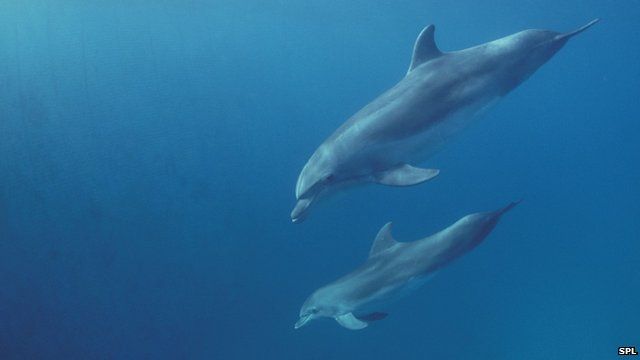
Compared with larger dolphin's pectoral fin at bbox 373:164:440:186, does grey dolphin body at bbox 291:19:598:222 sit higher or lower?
higher

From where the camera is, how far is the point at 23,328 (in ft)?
43.2

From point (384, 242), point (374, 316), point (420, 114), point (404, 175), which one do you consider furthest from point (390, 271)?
point (420, 114)

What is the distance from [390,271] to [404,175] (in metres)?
1.97

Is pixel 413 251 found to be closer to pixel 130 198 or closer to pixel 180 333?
pixel 180 333

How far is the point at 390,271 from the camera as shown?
8.02 m

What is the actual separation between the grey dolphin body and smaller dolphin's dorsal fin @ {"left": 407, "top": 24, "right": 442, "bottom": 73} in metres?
0.01

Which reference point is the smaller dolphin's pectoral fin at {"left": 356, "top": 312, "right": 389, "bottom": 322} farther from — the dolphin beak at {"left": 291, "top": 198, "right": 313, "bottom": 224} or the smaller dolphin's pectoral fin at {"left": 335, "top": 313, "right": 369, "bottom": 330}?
the dolphin beak at {"left": 291, "top": 198, "right": 313, "bottom": 224}

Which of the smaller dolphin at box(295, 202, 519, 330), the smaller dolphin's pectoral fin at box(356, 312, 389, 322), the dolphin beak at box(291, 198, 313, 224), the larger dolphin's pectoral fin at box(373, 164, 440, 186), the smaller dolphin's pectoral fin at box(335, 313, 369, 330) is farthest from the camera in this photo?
the smaller dolphin's pectoral fin at box(335, 313, 369, 330)

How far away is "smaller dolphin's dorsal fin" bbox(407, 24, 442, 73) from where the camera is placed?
6.80m

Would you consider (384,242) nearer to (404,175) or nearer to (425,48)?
(404,175)

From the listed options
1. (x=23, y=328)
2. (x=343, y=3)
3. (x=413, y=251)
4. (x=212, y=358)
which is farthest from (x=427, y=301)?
(x=343, y=3)

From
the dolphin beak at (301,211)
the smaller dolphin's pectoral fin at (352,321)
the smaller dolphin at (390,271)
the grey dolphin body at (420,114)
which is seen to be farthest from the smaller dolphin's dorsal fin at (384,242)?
the dolphin beak at (301,211)

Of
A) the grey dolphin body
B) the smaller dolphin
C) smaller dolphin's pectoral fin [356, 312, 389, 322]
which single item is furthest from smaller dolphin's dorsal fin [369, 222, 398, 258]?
the grey dolphin body

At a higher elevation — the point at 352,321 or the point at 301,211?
the point at 301,211
